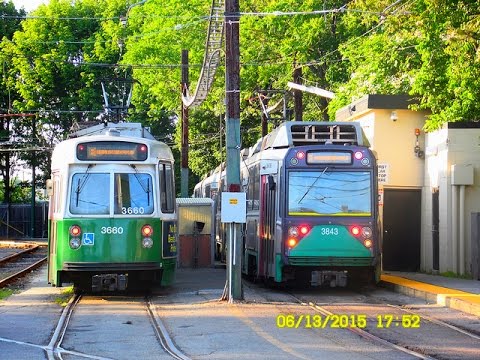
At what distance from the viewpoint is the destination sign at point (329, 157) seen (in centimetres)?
1988

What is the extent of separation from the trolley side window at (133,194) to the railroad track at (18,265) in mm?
6574

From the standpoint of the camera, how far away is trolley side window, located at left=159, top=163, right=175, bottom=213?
62.5ft

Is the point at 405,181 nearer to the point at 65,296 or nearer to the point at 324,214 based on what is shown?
the point at 324,214

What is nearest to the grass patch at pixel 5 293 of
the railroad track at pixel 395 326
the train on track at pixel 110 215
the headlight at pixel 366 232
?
the train on track at pixel 110 215

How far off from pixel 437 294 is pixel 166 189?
553 centimetres

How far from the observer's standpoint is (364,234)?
1967cm

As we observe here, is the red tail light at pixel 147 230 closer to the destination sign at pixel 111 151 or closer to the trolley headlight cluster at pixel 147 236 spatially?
the trolley headlight cluster at pixel 147 236

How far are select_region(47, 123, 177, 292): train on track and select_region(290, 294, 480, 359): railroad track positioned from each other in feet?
10.2

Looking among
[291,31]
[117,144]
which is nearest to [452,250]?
[117,144]

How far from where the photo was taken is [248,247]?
23.9 meters

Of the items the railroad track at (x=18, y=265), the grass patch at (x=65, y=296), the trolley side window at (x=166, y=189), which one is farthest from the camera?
the railroad track at (x=18, y=265)

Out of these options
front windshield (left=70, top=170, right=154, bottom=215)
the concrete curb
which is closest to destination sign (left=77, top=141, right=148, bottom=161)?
front windshield (left=70, top=170, right=154, bottom=215)

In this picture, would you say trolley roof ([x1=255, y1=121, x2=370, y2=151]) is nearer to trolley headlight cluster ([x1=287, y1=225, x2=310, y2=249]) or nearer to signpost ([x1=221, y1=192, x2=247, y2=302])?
trolley headlight cluster ([x1=287, y1=225, x2=310, y2=249])

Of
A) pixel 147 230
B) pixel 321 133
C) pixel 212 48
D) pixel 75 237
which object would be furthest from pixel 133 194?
pixel 212 48
